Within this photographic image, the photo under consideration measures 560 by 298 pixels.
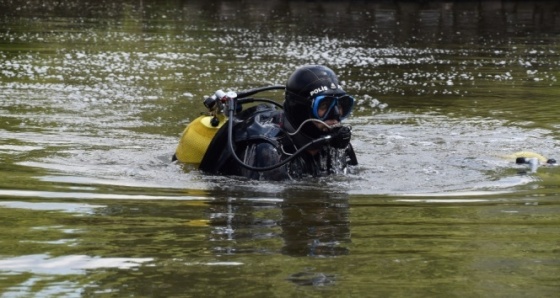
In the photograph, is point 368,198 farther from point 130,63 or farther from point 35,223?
point 130,63

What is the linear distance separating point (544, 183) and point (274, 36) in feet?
53.8

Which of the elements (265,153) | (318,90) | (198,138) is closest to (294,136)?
(265,153)

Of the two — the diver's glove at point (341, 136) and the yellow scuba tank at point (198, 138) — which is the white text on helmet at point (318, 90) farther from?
the yellow scuba tank at point (198, 138)

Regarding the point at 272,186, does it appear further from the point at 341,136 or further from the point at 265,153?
the point at 341,136

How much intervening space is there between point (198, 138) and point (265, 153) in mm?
933

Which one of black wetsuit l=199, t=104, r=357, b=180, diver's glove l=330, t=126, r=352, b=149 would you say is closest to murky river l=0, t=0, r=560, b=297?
black wetsuit l=199, t=104, r=357, b=180

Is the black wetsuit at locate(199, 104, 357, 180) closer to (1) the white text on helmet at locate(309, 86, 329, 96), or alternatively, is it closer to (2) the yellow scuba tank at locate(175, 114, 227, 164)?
(2) the yellow scuba tank at locate(175, 114, 227, 164)

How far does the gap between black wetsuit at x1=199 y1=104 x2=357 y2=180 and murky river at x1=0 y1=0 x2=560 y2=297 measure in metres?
0.12

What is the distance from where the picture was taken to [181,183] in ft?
25.8

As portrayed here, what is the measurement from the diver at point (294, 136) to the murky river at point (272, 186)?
0.49ft

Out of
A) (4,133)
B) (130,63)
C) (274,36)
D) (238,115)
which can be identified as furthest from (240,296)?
(274,36)

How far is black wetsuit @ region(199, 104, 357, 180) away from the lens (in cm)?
762

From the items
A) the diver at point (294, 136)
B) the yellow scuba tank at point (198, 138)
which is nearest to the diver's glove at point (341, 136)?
the diver at point (294, 136)

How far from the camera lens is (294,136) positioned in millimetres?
7684
